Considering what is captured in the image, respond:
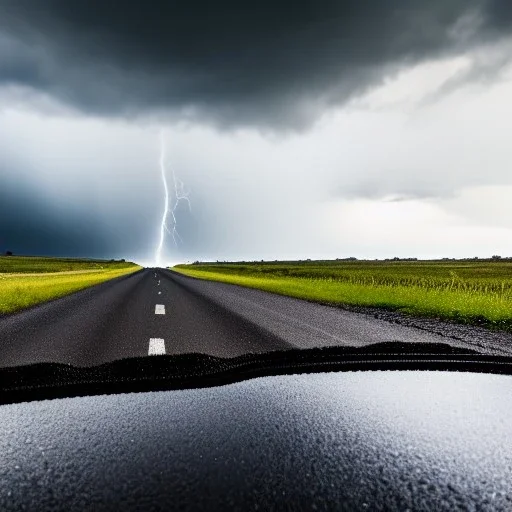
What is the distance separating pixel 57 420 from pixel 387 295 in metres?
17.8

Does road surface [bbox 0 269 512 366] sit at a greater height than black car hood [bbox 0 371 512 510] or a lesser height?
lesser

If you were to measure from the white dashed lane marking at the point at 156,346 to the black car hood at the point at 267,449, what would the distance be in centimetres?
330

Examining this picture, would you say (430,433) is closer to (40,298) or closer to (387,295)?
(387,295)

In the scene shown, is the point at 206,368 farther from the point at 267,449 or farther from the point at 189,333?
the point at 189,333

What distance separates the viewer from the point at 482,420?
3.11m

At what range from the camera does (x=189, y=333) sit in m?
9.23

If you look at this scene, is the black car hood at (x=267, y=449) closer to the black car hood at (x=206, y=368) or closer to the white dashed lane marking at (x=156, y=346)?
the black car hood at (x=206, y=368)

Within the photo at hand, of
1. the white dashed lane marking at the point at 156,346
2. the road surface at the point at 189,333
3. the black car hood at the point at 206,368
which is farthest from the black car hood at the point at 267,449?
the white dashed lane marking at the point at 156,346

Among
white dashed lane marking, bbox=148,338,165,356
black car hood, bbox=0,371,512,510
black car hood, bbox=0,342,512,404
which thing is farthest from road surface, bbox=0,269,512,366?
black car hood, bbox=0,371,512,510

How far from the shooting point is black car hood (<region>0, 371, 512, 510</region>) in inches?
81.2

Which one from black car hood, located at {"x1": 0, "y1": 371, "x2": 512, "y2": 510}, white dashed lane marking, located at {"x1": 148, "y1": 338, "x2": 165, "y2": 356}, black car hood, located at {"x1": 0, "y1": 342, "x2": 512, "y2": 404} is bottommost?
white dashed lane marking, located at {"x1": 148, "y1": 338, "x2": 165, "y2": 356}

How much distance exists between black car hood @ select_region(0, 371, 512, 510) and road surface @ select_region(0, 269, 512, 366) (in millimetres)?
3147

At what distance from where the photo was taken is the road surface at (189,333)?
23.9ft

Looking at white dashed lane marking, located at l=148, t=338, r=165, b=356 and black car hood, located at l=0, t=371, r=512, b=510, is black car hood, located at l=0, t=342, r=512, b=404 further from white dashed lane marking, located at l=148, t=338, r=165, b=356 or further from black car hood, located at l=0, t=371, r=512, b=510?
white dashed lane marking, located at l=148, t=338, r=165, b=356
